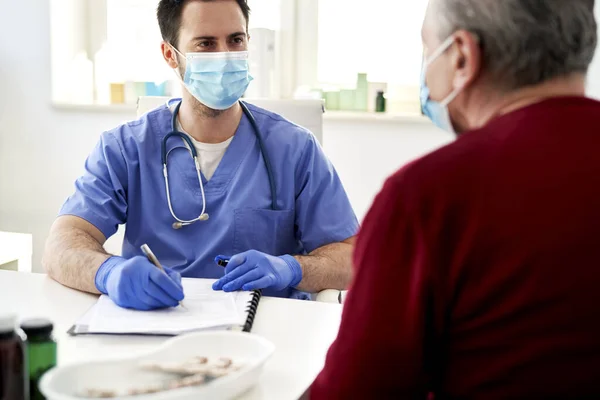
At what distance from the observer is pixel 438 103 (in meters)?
0.97

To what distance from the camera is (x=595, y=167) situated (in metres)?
0.74

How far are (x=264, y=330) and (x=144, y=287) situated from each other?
0.73ft

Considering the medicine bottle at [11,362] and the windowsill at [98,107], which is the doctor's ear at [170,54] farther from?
the medicine bottle at [11,362]

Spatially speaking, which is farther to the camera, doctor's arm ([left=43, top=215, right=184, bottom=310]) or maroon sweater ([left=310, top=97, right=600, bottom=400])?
doctor's arm ([left=43, top=215, right=184, bottom=310])

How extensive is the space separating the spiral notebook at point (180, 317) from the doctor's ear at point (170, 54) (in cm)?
79

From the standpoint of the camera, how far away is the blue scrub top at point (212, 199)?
5.79ft

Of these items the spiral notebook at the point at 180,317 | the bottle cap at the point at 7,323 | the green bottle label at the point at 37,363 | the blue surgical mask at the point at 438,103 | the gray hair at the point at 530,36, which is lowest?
the spiral notebook at the point at 180,317

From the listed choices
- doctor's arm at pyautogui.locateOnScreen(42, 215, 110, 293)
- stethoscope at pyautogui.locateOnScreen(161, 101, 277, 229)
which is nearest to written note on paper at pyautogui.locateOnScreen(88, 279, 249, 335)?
doctor's arm at pyautogui.locateOnScreen(42, 215, 110, 293)

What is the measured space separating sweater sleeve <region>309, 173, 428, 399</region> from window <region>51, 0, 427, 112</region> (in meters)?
2.08

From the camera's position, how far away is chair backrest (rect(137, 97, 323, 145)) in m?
2.11

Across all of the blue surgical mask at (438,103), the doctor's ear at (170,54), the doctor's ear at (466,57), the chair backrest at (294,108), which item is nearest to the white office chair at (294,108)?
the chair backrest at (294,108)

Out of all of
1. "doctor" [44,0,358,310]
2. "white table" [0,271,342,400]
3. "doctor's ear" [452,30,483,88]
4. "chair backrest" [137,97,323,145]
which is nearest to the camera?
"doctor's ear" [452,30,483,88]

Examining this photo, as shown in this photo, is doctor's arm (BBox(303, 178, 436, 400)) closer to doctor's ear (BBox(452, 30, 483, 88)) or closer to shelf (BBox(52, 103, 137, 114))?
doctor's ear (BBox(452, 30, 483, 88))

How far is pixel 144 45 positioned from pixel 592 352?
271 cm
